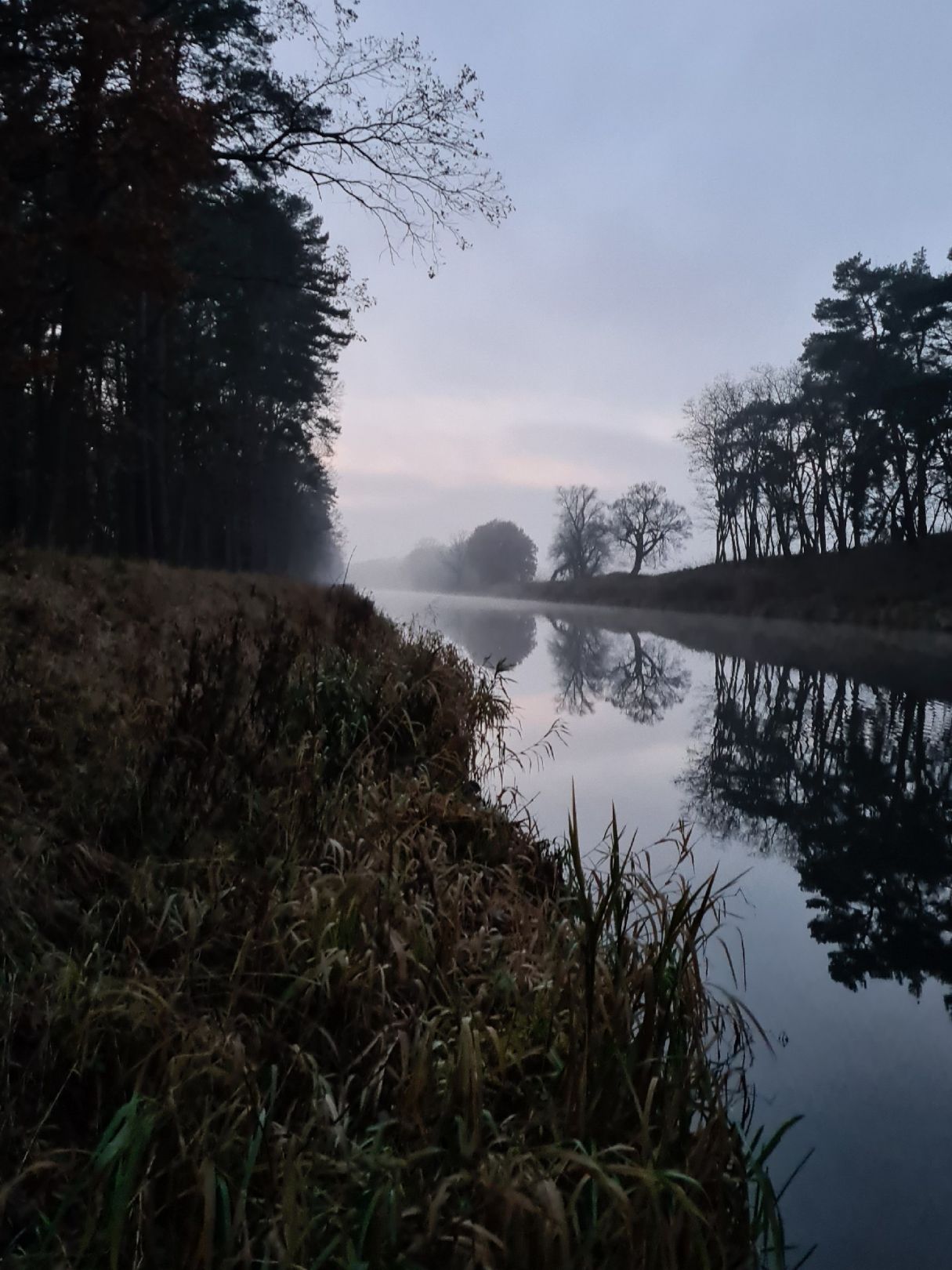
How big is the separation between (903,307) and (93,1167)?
39767 mm

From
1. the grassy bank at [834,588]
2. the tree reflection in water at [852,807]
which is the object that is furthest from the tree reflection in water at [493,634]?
the grassy bank at [834,588]

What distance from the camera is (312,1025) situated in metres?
3.37

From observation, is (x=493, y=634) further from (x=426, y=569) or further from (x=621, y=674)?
(x=426, y=569)

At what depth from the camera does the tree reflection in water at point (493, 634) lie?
23094 mm

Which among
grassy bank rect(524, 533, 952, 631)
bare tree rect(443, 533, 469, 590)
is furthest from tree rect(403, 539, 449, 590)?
grassy bank rect(524, 533, 952, 631)

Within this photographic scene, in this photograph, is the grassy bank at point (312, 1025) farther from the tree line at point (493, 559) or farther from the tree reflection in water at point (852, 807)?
the tree line at point (493, 559)

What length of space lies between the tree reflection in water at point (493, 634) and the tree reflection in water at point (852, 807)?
451cm

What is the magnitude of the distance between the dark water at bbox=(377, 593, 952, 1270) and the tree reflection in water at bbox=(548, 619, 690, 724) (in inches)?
5.0

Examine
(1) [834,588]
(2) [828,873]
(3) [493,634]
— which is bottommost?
(2) [828,873]

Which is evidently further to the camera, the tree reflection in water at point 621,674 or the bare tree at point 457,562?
the bare tree at point 457,562

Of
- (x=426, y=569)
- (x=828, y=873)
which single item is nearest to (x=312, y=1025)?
(x=828, y=873)

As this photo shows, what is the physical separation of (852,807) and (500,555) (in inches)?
3876

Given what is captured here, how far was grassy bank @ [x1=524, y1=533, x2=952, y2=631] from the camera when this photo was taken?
1286 inches

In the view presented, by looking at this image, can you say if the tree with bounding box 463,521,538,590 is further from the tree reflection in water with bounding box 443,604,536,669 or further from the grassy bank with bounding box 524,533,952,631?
the tree reflection in water with bounding box 443,604,536,669
